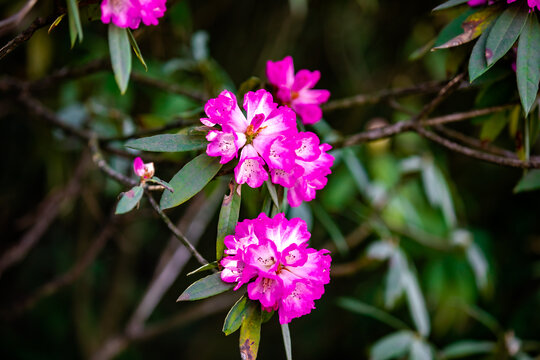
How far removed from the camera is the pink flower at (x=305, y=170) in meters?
0.72

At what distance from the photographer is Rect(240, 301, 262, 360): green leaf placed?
0.71 metres

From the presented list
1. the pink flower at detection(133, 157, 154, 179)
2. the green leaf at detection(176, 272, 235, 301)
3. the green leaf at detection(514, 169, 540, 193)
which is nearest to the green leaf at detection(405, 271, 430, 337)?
the green leaf at detection(514, 169, 540, 193)

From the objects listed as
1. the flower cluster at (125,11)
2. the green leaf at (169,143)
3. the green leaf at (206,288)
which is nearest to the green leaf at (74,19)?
the flower cluster at (125,11)

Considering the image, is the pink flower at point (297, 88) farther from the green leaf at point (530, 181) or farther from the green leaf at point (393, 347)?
the green leaf at point (393, 347)

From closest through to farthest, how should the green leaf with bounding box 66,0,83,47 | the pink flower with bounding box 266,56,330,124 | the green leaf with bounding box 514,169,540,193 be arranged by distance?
the green leaf with bounding box 66,0,83,47, the pink flower with bounding box 266,56,330,124, the green leaf with bounding box 514,169,540,193

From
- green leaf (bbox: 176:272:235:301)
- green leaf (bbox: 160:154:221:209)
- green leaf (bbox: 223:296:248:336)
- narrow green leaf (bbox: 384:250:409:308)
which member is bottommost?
narrow green leaf (bbox: 384:250:409:308)

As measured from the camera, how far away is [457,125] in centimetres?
216

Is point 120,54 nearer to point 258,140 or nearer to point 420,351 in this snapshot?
point 258,140

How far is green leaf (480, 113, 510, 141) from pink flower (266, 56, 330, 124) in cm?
39

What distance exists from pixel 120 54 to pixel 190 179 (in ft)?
0.74

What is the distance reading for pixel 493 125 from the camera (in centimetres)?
104

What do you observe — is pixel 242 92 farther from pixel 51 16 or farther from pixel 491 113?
pixel 491 113

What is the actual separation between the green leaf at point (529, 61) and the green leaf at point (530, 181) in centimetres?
29

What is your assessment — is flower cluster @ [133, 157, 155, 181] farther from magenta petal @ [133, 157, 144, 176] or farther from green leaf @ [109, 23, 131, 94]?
green leaf @ [109, 23, 131, 94]
